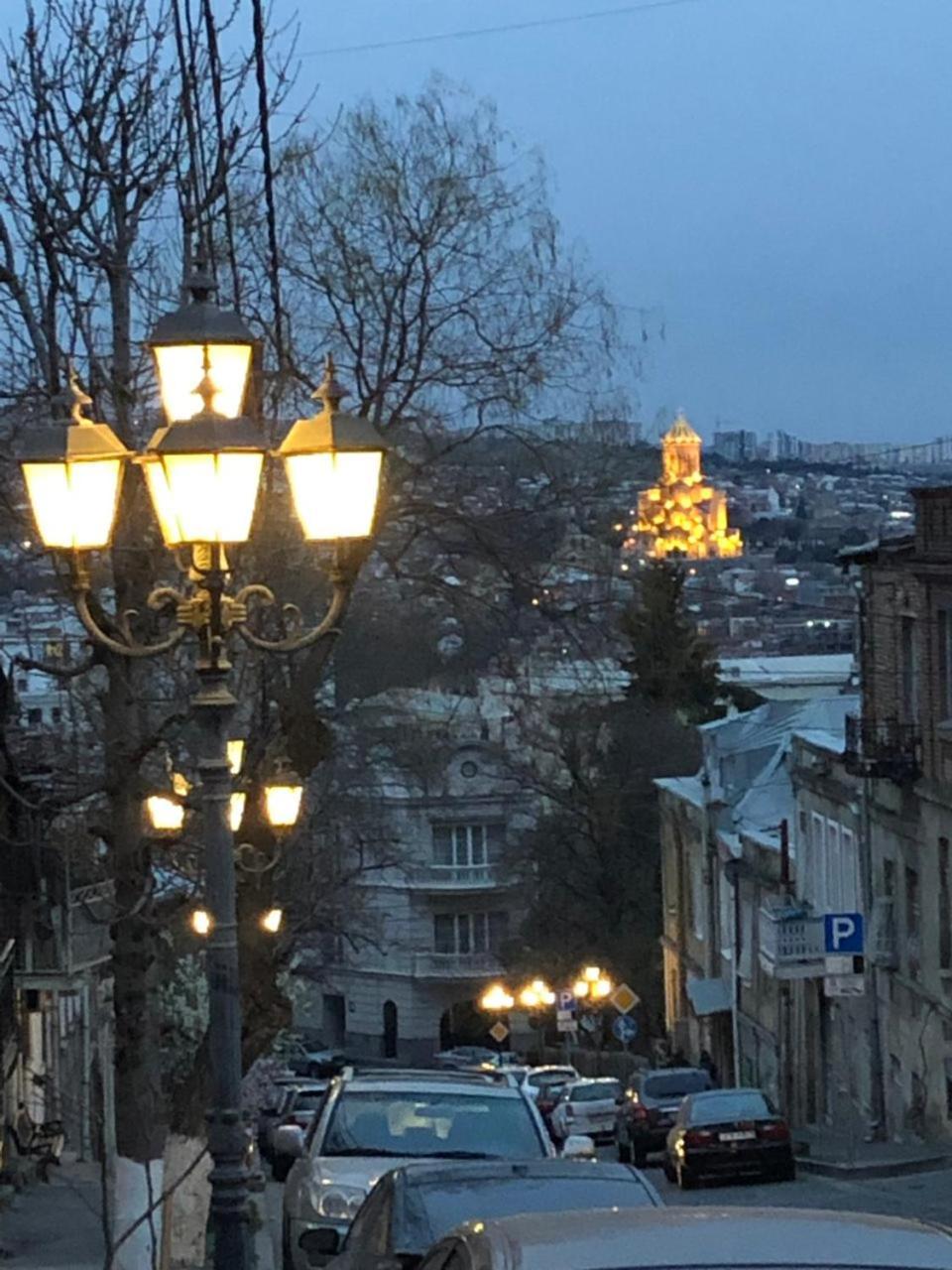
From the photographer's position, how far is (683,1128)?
1226 inches

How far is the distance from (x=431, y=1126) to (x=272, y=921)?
26.5ft

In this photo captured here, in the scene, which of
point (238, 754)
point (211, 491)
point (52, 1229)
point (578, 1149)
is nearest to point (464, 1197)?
point (211, 491)

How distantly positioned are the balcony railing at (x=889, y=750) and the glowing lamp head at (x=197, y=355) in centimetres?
2720

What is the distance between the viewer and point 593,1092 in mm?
41531

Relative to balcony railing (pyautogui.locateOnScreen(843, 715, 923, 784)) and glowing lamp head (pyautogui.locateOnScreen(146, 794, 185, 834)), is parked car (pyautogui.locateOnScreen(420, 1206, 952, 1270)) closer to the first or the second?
glowing lamp head (pyautogui.locateOnScreen(146, 794, 185, 834))

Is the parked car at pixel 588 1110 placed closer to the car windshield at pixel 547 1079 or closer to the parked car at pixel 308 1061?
the car windshield at pixel 547 1079

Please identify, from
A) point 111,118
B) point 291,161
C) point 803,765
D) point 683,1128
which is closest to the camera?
point 111,118

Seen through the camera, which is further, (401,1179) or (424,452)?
(424,452)

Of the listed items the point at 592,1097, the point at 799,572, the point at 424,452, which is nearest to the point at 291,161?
the point at 424,452

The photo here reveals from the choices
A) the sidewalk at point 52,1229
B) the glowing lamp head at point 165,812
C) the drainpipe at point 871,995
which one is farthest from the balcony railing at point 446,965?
the glowing lamp head at point 165,812

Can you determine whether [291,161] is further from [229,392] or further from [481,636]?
[229,392]

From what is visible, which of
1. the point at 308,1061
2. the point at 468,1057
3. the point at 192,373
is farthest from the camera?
the point at 308,1061

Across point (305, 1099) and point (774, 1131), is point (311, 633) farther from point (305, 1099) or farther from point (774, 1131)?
point (305, 1099)

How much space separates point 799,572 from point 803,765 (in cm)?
5185
